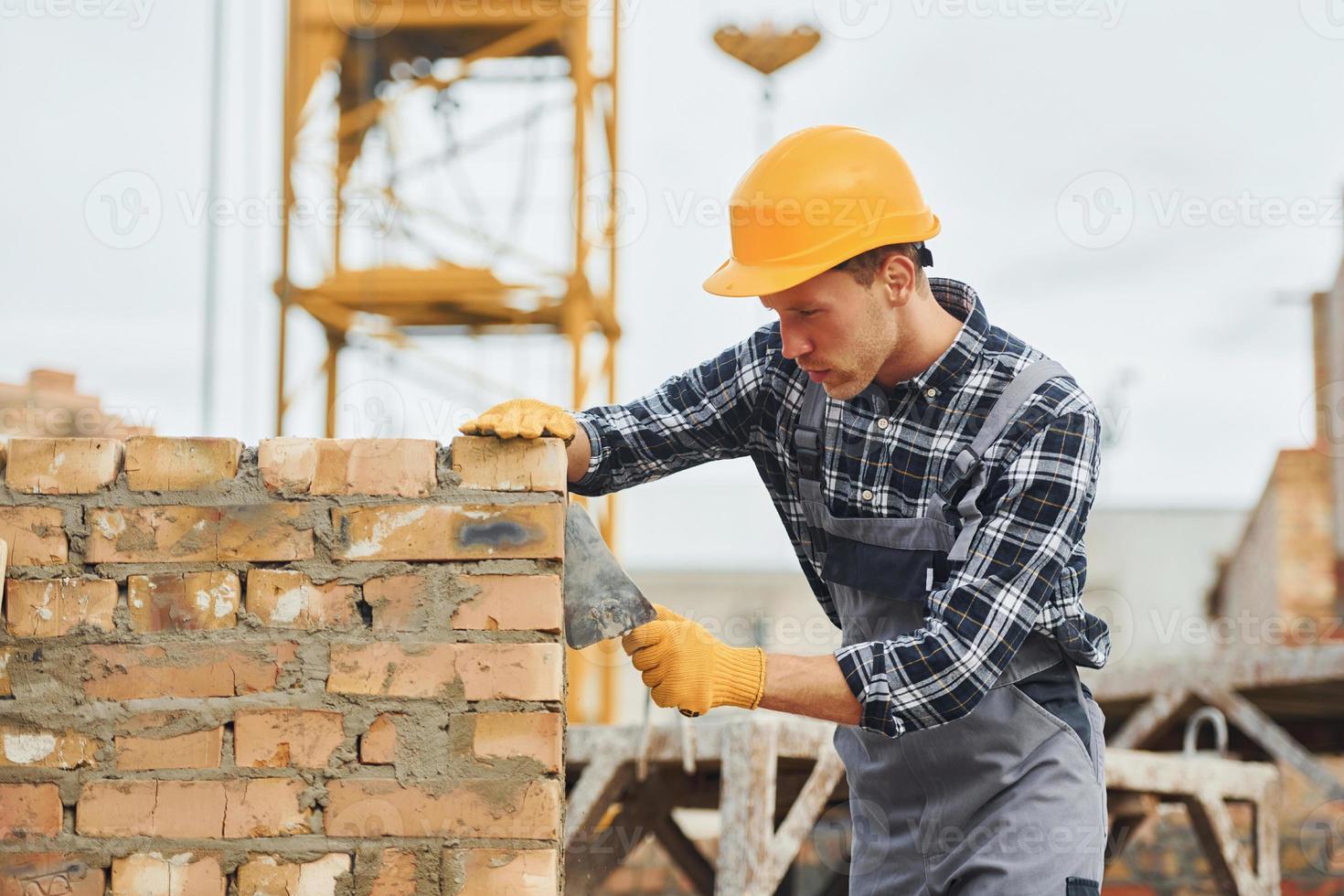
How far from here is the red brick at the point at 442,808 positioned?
2365 mm

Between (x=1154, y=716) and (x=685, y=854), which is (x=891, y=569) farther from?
(x=1154, y=716)

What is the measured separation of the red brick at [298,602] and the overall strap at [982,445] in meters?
1.06

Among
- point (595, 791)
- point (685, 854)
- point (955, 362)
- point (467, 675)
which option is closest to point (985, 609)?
point (955, 362)

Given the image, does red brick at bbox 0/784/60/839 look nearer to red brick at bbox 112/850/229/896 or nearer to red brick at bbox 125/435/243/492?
red brick at bbox 112/850/229/896

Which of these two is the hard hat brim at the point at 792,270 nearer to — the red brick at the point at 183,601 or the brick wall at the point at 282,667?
the brick wall at the point at 282,667

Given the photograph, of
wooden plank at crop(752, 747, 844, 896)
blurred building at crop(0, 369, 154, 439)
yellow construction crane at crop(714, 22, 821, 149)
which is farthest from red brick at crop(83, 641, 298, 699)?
yellow construction crane at crop(714, 22, 821, 149)

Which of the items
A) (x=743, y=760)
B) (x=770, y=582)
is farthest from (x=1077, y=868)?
(x=770, y=582)

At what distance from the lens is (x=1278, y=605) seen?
13.2 meters

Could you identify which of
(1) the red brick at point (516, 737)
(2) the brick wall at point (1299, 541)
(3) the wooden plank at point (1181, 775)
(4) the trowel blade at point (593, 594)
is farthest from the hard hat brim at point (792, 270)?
(2) the brick wall at point (1299, 541)

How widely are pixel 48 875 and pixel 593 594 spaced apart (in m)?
1.02

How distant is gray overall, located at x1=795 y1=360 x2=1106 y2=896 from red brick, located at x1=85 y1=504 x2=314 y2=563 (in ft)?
3.27

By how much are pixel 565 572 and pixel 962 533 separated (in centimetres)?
71

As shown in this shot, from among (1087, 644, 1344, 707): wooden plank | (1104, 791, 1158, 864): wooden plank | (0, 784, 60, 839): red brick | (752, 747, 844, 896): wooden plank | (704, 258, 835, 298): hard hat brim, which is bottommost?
(1104, 791, 1158, 864): wooden plank

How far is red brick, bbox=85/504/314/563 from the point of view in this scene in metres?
2.43
